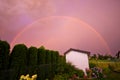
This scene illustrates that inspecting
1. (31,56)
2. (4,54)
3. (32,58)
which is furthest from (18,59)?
(32,58)

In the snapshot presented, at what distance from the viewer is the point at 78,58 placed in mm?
35156

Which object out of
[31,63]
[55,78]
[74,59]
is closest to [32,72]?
[31,63]

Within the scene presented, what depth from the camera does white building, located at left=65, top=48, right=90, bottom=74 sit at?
34.7m

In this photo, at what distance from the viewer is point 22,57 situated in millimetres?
13898

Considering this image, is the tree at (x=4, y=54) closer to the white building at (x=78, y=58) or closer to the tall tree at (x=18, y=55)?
the tall tree at (x=18, y=55)

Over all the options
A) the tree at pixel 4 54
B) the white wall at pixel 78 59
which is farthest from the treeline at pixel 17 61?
the white wall at pixel 78 59

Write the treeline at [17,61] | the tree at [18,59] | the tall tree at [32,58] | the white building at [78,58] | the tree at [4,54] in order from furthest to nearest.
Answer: the white building at [78,58] → the tall tree at [32,58] → the tree at [18,59] → the tree at [4,54] → the treeline at [17,61]

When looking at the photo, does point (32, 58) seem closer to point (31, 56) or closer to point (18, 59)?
point (31, 56)

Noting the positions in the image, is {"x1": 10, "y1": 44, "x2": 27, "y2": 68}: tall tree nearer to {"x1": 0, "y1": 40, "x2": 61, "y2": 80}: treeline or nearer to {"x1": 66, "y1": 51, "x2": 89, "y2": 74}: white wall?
{"x1": 0, "y1": 40, "x2": 61, "y2": 80}: treeline

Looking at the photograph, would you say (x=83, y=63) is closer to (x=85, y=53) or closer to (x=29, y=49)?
(x=85, y=53)

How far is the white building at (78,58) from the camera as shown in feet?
114

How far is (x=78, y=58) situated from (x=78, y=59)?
0.68 feet

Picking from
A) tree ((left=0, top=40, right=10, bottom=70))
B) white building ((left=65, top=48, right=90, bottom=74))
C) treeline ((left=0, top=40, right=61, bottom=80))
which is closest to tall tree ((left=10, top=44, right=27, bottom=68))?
treeline ((left=0, top=40, right=61, bottom=80))

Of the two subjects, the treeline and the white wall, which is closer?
the treeline
